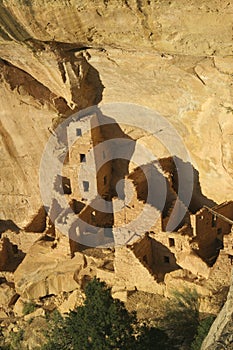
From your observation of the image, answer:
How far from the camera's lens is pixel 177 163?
14.0 m

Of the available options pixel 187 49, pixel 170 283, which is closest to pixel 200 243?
pixel 170 283

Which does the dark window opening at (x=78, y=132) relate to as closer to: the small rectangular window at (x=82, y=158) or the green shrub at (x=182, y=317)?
the small rectangular window at (x=82, y=158)

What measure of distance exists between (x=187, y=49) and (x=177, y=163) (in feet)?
13.2

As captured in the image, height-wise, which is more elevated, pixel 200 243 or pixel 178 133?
pixel 178 133

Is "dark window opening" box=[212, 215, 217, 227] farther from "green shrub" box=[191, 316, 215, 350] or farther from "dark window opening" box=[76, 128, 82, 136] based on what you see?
"dark window opening" box=[76, 128, 82, 136]

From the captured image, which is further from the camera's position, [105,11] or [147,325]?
[147,325]

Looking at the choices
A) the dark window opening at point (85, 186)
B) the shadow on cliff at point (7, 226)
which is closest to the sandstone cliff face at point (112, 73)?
the shadow on cliff at point (7, 226)

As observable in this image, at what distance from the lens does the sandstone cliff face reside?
9.84 meters

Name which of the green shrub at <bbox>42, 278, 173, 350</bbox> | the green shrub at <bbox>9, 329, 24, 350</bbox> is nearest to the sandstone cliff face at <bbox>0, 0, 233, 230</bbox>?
the green shrub at <bbox>9, 329, 24, 350</bbox>

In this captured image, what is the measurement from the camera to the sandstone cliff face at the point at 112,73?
9.84m

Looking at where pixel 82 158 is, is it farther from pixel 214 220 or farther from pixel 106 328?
pixel 106 328

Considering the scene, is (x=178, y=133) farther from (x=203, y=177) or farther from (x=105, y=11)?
(x=105, y=11)

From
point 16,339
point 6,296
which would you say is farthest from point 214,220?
point 6,296

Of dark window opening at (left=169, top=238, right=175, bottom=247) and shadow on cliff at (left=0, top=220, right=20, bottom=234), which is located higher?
shadow on cliff at (left=0, top=220, right=20, bottom=234)
